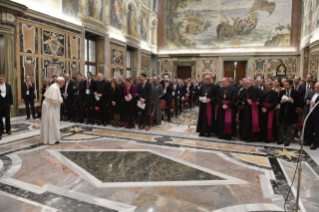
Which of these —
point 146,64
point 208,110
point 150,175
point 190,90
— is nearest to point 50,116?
point 150,175

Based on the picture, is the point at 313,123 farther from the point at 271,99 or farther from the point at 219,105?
the point at 219,105

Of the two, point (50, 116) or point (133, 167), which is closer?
point (133, 167)

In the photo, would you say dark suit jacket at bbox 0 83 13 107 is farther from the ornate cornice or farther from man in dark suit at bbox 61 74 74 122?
the ornate cornice

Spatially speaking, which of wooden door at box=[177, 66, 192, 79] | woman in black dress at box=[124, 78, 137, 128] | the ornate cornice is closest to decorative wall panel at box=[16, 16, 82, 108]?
the ornate cornice

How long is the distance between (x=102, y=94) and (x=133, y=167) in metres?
4.14

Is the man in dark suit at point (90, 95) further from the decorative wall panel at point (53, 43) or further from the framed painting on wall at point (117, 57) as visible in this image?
the framed painting on wall at point (117, 57)

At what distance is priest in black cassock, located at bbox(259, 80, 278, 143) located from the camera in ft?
19.6

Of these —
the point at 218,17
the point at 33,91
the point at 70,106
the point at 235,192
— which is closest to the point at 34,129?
the point at 70,106

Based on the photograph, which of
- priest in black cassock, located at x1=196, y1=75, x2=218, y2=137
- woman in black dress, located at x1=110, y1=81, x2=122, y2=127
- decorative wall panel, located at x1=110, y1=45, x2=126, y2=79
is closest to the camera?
priest in black cassock, located at x1=196, y1=75, x2=218, y2=137

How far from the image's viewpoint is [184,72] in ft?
71.1

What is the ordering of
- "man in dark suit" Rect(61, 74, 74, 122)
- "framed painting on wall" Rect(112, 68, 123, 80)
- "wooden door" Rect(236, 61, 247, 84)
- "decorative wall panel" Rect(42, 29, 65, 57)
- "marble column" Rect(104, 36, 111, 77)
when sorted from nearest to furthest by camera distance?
"man in dark suit" Rect(61, 74, 74, 122) < "decorative wall panel" Rect(42, 29, 65, 57) < "marble column" Rect(104, 36, 111, 77) < "framed painting on wall" Rect(112, 68, 123, 80) < "wooden door" Rect(236, 61, 247, 84)

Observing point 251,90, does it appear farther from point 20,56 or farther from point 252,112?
point 20,56

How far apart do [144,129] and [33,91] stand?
471cm

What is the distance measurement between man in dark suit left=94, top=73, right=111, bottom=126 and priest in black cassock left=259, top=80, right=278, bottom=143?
486 cm
